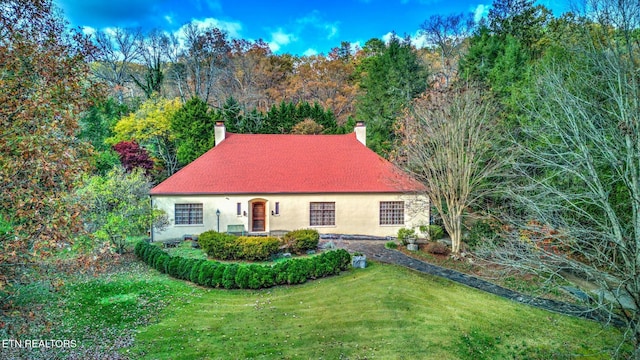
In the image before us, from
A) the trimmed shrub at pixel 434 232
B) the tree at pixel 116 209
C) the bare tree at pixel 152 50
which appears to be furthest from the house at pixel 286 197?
the bare tree at pixel 152 50

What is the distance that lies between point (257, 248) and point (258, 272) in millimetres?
2697

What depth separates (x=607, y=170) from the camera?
1241 centimetres

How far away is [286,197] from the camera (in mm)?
20984

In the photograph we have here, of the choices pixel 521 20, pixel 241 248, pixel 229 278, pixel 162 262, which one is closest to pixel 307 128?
pixel 241 248

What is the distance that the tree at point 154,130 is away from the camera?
3082 centimetres

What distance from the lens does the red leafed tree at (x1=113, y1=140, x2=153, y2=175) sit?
27609 mm

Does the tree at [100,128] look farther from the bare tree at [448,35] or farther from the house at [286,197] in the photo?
the bare tree at [448,35]

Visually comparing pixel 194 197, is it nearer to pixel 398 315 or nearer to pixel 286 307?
pixel 286 307

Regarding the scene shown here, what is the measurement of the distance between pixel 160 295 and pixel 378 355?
314 inches

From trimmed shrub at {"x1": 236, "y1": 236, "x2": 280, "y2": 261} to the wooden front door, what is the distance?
5.29 m

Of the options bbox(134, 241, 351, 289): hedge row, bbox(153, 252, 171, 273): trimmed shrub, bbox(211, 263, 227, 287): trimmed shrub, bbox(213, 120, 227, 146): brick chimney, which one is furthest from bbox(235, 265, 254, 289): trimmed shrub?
bbox(213, 120, 227, 146): brick chimney

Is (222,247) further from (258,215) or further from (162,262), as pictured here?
(258,215)

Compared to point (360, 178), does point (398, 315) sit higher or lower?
lower

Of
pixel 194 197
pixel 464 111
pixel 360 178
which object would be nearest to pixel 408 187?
pixel 360 178
